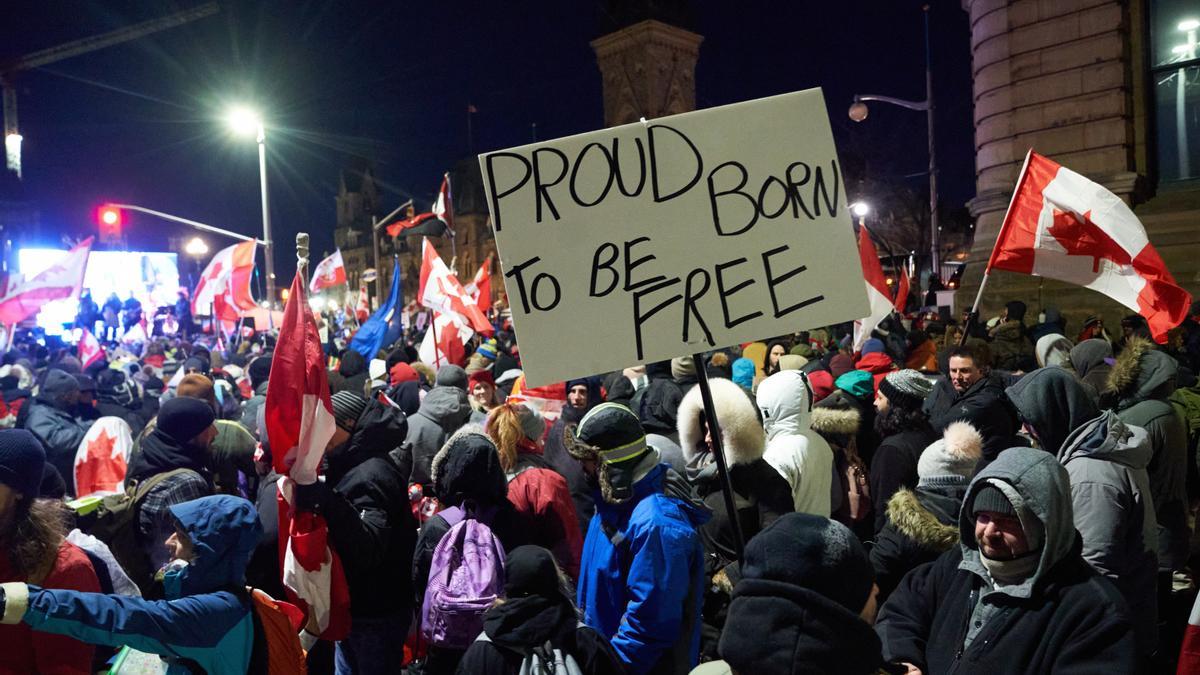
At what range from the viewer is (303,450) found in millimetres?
3863

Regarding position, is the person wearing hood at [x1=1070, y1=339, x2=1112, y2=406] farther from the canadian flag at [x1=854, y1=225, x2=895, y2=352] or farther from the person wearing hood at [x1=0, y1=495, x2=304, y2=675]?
the person wearing hood at [x1=0, y1=495, x2=304, y2=675]

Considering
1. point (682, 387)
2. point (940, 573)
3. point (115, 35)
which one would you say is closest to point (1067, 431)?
point (940, 573)

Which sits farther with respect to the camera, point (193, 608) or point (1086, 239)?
point (1086, 239)

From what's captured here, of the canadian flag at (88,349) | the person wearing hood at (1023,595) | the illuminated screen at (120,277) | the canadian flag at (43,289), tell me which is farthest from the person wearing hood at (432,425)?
the illuminated screen at (120,277)

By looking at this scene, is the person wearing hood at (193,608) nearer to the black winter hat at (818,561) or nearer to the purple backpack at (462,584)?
the purple backpack at (462,584)

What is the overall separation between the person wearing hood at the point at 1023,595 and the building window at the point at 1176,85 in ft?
57.4

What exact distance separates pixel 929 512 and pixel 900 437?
1429 millimetres

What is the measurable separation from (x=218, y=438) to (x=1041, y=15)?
17.7 metres

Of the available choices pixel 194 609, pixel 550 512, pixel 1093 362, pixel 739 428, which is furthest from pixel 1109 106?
pixel 194 609

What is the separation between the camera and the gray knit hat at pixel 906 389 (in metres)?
5.36

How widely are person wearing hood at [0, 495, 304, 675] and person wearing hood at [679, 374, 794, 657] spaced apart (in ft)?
6.10

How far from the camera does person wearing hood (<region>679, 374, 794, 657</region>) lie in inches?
166

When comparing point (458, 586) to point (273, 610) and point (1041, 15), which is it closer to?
point (273, 610)

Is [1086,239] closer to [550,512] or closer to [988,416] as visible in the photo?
[988,416]
